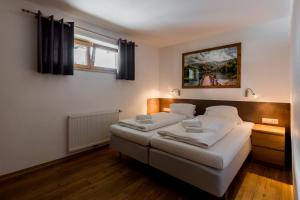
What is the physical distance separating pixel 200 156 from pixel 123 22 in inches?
99.2

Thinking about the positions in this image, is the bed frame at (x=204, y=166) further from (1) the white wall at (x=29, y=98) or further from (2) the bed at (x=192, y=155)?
(1) the white wall at (x=29, y=98)

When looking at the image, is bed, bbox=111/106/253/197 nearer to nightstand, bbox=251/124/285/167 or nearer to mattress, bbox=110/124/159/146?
mattress, bbox=110/124/159/146

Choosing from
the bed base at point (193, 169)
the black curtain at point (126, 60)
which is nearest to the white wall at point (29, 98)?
the black curtain at point (126, 60)

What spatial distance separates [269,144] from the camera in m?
2.41

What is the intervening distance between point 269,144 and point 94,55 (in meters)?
3.32

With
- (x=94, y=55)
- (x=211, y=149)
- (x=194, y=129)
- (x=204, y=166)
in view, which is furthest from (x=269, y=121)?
(x=94, y=55)

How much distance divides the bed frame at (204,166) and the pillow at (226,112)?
0.23m

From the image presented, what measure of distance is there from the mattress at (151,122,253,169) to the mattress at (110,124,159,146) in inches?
3.8

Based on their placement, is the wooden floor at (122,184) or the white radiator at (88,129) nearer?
the wooden floor at (122,184)

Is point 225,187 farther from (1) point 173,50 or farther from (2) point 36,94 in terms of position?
(1) point 173,50

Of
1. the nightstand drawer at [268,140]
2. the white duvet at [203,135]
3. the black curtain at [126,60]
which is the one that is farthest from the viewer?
the black curtain at [126,60]

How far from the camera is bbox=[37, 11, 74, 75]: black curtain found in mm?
2234

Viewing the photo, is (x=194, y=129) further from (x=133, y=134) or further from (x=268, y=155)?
(x=268, y=155)

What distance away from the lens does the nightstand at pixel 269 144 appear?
233 cm
